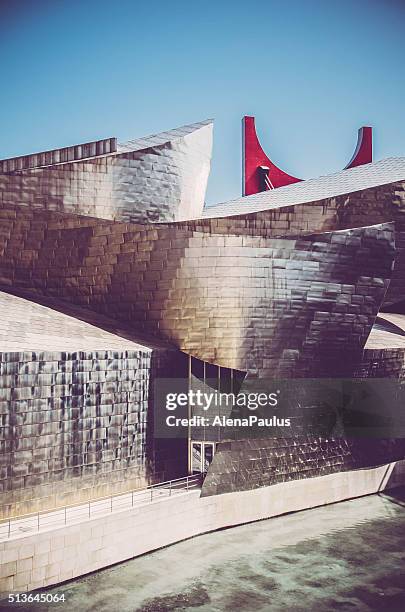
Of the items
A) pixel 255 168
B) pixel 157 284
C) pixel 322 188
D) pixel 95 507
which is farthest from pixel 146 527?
pixel 255 168

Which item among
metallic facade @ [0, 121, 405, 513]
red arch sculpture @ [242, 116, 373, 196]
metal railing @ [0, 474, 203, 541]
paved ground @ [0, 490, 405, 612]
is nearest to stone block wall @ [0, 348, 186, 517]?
metallic facade @ [0, 121, 405, 513]

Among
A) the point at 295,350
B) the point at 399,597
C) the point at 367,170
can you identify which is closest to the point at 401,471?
the point at 295,350

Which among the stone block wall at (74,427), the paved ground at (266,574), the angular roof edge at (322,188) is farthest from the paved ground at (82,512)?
the angular roof edge at (322,188)

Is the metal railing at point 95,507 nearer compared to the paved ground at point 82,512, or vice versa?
the paved ground at point 82,512

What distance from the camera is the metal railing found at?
13547 mm

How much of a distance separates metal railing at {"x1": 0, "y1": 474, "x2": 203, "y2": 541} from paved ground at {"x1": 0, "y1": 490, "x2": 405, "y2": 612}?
4.78 feet

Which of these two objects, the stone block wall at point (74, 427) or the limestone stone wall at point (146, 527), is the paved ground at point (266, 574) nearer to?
the limestone stone wall at point (146, 527)

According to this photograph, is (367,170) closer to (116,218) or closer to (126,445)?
(116,218)

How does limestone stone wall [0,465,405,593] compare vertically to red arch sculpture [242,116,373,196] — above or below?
below

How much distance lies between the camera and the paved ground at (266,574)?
12.8 m

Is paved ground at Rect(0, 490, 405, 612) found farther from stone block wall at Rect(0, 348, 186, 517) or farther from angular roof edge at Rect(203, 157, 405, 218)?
angular roof edge at Rect(203, 157, 405, 218)

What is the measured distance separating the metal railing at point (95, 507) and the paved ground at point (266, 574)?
146cm

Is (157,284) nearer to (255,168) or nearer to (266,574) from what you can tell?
(266,574)

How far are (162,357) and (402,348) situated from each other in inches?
416
